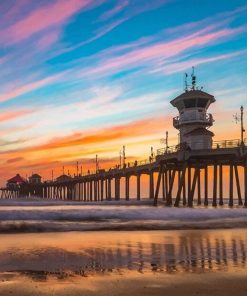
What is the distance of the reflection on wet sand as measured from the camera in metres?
9.28

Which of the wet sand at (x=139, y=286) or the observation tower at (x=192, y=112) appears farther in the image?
the observation tower at (x=192, y=112)

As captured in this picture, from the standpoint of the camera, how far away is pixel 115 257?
1113cm

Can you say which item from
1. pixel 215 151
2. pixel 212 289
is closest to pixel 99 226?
pixel 212 289

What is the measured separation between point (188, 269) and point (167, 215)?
729 inches

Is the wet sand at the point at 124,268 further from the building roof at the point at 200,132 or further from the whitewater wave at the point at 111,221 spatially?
the building roof at the point at 200,132

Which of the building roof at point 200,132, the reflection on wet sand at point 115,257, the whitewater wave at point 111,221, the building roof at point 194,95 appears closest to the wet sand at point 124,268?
the reflection on wet sand at point 115,257

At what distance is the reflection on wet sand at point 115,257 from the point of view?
365 inches

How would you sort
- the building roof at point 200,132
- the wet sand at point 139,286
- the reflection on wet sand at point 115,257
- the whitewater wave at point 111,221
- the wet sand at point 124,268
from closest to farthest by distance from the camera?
the wet sand at point 139,286 < the wet sand at point 124,268 < the reflection on wet sand at point 115,257 < the whitewater wave at point 111,221 < the building roof at point 200,132

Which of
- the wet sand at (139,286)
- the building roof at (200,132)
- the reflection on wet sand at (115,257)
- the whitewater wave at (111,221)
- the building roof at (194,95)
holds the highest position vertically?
the building roof at (194,95)

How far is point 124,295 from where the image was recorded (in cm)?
690

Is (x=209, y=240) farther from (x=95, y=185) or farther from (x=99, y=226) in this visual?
(x=95, y=185)

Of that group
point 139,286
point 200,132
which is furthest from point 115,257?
point 200,132

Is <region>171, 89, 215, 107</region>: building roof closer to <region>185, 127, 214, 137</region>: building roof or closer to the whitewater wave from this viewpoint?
<region>185, 127, 214, 137</region>: building roof

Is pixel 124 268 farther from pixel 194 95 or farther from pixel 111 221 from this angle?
pixel 194 95
